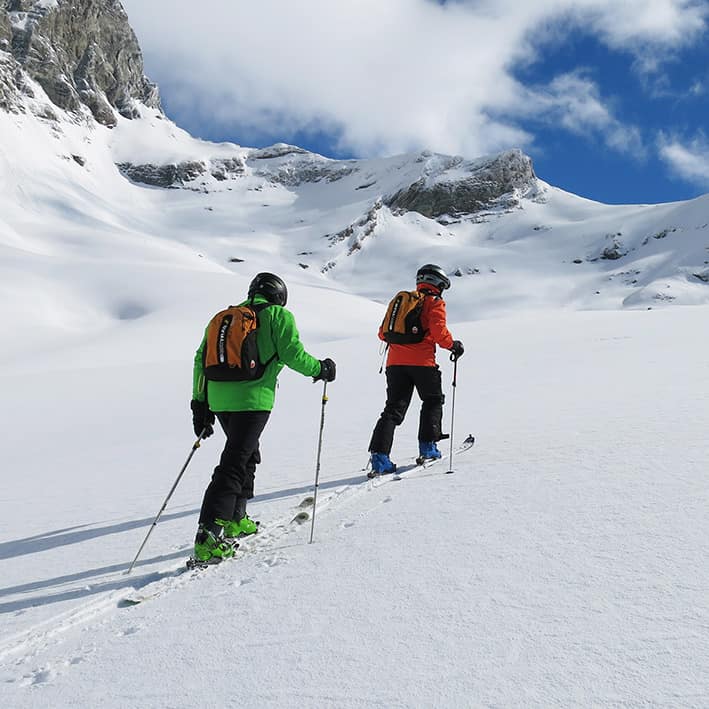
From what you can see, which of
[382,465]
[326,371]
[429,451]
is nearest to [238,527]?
[326,371]

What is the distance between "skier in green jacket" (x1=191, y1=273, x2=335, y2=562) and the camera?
3883 mm

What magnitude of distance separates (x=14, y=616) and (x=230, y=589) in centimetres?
122

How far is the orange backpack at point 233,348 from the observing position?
12.9 ft

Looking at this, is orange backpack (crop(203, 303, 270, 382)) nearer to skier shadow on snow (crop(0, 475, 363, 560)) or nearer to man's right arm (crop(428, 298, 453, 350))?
skier shadow on snow (crop(0, 475, 363, 560))

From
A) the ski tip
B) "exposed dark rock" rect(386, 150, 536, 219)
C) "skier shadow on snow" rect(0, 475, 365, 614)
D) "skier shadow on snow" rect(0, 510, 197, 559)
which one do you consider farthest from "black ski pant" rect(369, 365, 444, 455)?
"exposed dark rock" rect(386, 150, 536, 219)

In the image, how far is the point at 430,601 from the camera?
2.75 m

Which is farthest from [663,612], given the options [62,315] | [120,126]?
[120,126]

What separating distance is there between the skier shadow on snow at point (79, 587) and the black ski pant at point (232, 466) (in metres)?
0.45

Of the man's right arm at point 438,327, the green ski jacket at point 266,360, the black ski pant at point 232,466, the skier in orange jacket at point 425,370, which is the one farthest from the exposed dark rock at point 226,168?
the black ski pant at point 232,466

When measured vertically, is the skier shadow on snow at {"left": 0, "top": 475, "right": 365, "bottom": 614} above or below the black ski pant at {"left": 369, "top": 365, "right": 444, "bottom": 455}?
below

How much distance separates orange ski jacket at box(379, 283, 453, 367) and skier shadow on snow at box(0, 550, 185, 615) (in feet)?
9.85

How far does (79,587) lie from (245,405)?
1.51 meters

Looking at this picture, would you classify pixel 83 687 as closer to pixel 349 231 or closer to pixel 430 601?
pixel 430 601

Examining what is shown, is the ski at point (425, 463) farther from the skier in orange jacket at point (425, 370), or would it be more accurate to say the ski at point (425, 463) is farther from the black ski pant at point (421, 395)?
the black ski pant at point (421, 395)
